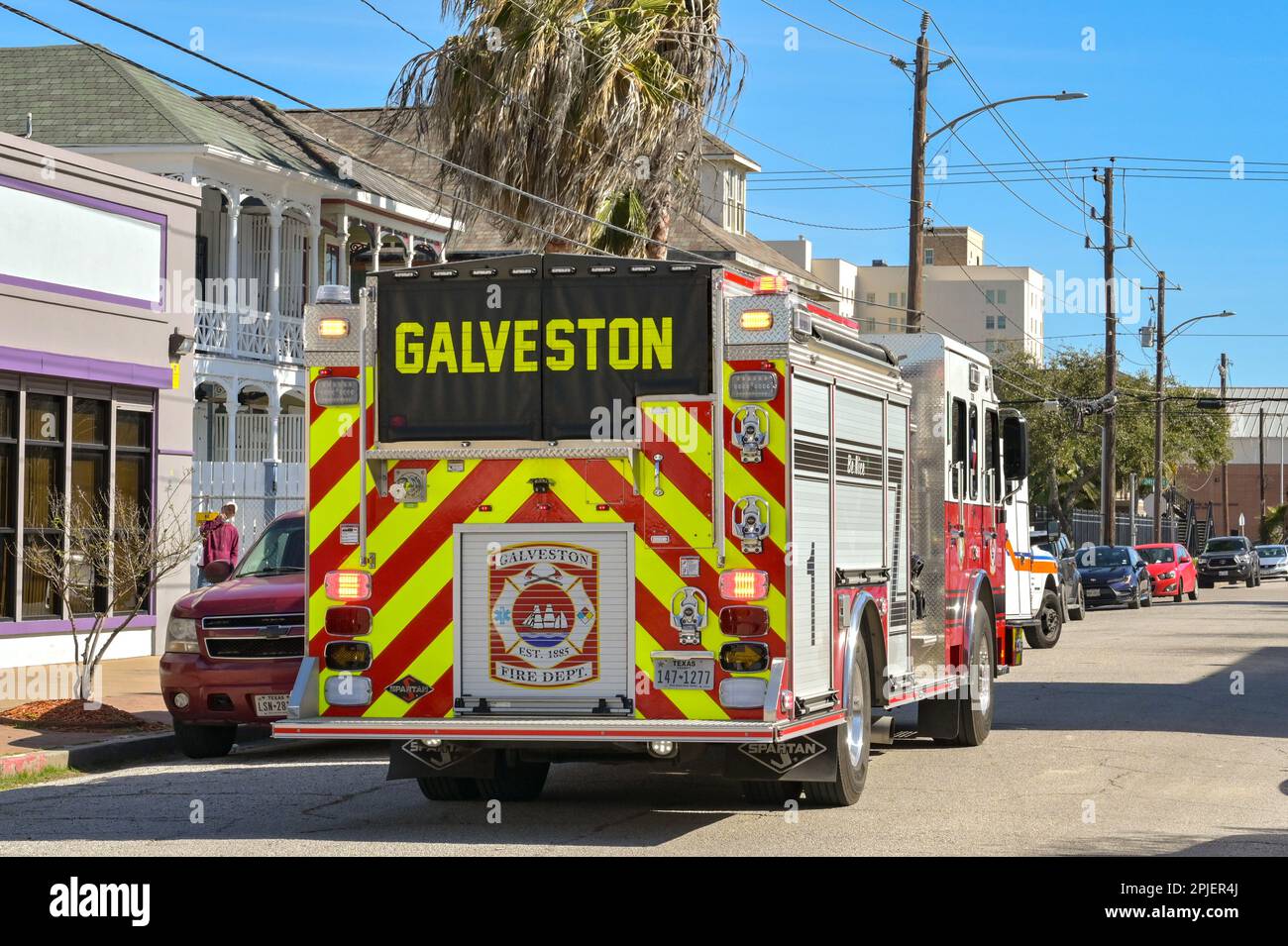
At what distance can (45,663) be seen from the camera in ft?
65.6

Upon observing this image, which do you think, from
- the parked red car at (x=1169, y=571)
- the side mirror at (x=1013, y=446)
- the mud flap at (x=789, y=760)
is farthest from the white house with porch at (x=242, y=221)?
the parked red car at (x=1169, y=571)

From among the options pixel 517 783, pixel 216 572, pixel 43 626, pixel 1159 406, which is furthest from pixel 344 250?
pixel 1159 406

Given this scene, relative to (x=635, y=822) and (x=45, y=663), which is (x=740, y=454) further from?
(x=45, y=663)

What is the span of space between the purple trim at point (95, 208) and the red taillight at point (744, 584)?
40.4 ft

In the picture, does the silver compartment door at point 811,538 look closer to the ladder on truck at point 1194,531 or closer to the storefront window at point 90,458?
the storefront window at point 90,458

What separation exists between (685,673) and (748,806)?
1927 millimetres

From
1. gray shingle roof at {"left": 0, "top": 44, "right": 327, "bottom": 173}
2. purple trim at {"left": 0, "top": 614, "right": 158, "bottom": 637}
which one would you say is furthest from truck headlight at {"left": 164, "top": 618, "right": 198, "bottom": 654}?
gray shingle roof at {"left": 0, "top": 44, "right": 327, "bottom": 173}

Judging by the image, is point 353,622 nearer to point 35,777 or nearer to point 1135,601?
point 35,777

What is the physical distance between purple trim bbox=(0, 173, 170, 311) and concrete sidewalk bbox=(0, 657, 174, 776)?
4.76 meters

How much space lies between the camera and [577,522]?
388 inches

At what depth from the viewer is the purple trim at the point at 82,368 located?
19.3 metres

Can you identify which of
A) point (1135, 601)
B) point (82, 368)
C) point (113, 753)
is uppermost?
point (82, 368)

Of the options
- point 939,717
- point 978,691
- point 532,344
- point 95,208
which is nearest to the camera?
point 532,344

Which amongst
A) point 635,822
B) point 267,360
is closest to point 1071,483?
point 267,360
